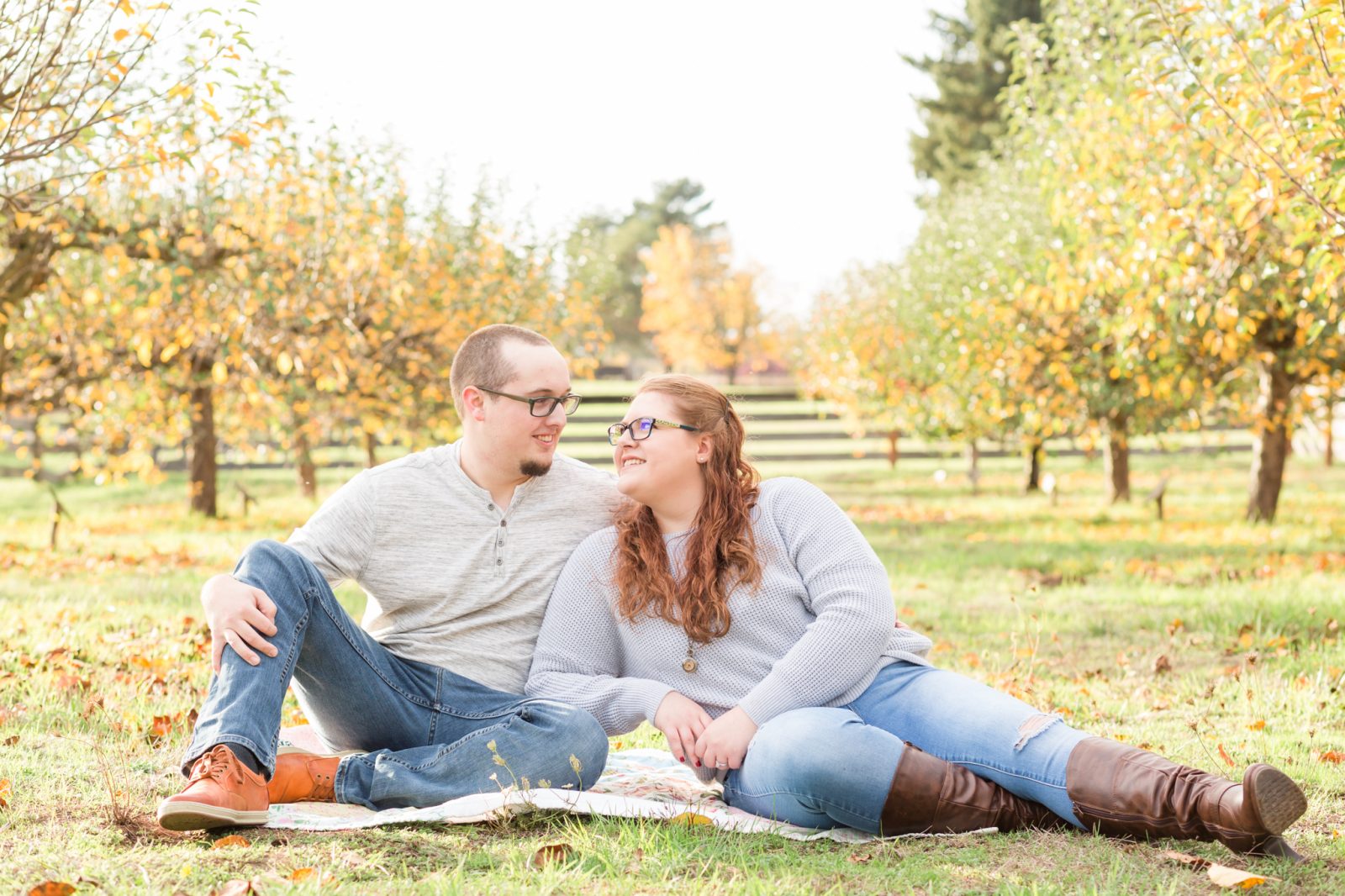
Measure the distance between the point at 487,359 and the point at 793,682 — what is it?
5.09 ft

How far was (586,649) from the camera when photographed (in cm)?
398

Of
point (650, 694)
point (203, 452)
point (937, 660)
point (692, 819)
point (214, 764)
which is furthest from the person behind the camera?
point (203, 452)

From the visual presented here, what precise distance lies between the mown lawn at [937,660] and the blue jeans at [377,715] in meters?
0.22

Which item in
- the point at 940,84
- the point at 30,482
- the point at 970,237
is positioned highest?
the point at 940,84

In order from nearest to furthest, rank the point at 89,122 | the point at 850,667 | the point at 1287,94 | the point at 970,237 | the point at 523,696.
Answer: the point at 850,667 < the point at 523,696 < the point at 89,122 < the point at 1287,94 < the point at 970,237

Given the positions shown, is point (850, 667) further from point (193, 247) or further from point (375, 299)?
point (375, 299)

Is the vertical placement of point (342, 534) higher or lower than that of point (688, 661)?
higher

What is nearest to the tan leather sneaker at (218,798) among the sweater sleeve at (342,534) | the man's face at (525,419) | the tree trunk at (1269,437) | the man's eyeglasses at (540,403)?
the sweater sleeve at (342,534)

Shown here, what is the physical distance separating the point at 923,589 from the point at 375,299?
250 inches

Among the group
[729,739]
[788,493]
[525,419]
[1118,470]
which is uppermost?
[525,419]

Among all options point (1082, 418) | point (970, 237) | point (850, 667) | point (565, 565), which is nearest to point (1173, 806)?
point (850, 667)

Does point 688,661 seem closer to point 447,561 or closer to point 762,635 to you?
point 762,635

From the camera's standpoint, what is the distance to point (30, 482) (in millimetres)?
24656

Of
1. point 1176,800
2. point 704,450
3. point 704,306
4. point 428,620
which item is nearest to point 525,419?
point 704,450
